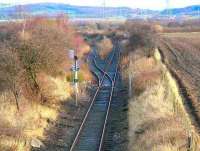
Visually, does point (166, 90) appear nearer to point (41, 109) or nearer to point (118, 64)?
point (41, 109)

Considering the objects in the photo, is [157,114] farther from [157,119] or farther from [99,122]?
[99,122]

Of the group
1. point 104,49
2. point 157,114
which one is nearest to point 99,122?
point 157,114

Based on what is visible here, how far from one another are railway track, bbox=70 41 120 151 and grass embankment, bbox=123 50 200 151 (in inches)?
55.7

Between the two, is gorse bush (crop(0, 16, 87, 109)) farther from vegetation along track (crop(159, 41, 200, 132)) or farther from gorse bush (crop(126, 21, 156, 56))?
gorse bush (crop(126, 21, 156, 56))

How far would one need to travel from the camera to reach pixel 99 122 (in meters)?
26.5

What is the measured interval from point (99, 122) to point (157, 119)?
4865 mm

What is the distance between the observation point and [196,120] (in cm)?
2445

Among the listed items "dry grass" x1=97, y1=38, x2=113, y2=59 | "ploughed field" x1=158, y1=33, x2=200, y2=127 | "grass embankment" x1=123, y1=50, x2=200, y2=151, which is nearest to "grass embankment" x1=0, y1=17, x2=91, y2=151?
"grass embankment" x1=123, y1=50, x2=200, y2=151

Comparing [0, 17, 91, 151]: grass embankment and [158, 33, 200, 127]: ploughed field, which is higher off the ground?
[0, 17, 91, 151]: grass embankment

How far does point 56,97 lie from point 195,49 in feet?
131

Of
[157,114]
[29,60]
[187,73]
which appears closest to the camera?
Result: [157,114]

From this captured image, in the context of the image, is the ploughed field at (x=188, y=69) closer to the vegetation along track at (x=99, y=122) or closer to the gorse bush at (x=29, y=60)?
→ the vegetation along track at (x=99, y=122)

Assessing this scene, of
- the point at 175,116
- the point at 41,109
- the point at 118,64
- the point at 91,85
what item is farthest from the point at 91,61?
the point at 175,116

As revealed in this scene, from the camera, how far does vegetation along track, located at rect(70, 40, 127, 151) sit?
2189 cm
